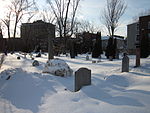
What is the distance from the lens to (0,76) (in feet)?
31.2

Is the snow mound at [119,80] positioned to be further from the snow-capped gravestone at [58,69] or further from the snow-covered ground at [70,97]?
the snow-capped gravestone at [58,69]

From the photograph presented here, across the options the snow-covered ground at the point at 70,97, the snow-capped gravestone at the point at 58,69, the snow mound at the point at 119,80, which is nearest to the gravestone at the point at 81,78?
the snow-covered ground at the point at 70,97

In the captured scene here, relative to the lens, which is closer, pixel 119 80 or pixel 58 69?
pixel 119 80

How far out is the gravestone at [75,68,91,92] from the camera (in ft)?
22.7

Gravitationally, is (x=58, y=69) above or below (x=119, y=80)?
above

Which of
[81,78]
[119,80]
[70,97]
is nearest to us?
[70,97]

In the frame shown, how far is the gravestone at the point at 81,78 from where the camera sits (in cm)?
693

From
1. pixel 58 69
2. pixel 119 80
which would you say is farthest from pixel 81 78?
pixel 58 69

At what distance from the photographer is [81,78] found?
7004mm

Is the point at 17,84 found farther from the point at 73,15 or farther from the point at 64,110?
the point at 73,15

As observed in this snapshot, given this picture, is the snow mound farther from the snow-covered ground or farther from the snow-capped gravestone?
the snow-capped gravestone

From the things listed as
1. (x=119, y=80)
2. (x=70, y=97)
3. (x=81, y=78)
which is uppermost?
(x=81, y=78)

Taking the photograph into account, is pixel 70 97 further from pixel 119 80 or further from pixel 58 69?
pixel 58 69

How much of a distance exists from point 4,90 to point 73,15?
30937 mm
